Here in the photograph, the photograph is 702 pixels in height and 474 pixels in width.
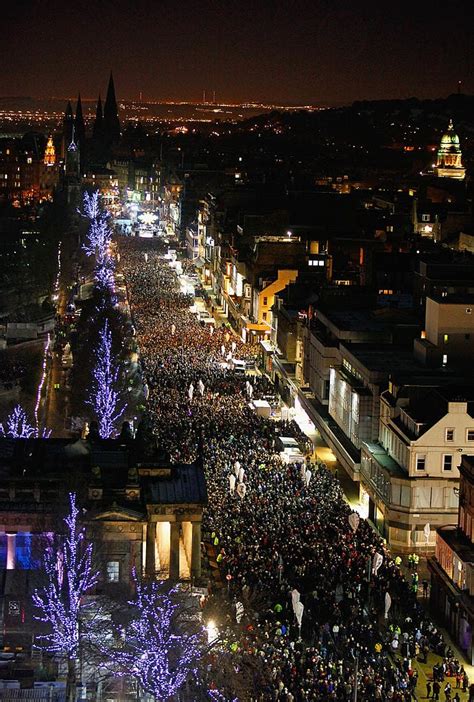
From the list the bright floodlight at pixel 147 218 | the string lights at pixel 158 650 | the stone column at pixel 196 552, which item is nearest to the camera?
the string lights at pixel 158 650

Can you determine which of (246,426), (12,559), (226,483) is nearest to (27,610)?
(12,559)

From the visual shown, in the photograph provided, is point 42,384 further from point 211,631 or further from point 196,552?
point 211,631

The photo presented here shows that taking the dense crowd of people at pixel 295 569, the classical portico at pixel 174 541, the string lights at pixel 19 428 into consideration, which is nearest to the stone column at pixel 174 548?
the classical portico at pixel 174 541

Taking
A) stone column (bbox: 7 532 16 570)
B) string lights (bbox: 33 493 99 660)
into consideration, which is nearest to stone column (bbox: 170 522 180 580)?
string lights (bbox: 33 493 99 660)

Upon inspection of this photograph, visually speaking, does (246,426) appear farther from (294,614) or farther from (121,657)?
(121,657)

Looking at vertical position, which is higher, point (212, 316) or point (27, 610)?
point (27, 610)

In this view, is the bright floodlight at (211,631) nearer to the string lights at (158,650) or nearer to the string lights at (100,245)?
the string lights at (158,650)

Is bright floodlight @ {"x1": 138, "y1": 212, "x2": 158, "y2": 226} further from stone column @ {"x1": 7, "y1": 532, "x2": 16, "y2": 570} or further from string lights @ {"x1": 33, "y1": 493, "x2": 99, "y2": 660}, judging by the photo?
string lights @ {"x1": 33, "y1": 493, "x2": 99, "y2": 660}
